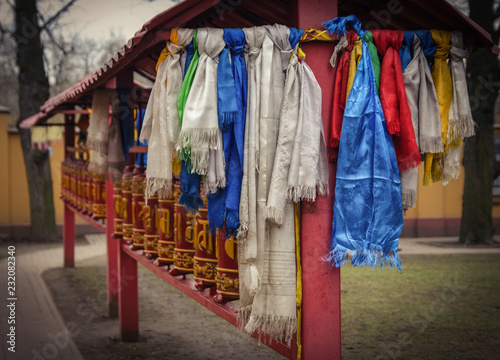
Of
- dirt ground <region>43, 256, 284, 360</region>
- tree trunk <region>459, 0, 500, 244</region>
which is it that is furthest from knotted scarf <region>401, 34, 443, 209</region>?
tree trunk <region>459, 0, 500, 244</region>

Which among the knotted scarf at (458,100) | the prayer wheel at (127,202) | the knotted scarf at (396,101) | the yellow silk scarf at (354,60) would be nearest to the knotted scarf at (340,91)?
the yellow silk scarf at (354,60)

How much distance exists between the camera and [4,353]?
17.7ft

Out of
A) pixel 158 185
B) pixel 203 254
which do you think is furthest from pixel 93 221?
pixel 158 185

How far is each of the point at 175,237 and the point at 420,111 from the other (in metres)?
2.00

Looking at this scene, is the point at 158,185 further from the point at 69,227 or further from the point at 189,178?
the point at 69,227

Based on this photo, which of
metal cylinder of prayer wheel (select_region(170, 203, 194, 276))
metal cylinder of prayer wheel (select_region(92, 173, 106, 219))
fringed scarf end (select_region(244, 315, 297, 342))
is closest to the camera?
fringed scarf end (select_region(244, 315, 297, 342))

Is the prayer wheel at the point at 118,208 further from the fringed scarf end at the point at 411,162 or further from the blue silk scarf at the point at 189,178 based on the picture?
the fringed scarf end at the point at 411,162

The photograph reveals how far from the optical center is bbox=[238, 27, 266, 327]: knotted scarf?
2.70m

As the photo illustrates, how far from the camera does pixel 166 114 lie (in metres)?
2.82

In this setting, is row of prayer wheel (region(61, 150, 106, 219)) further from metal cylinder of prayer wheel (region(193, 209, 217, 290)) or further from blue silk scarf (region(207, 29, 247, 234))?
blue silk scarf (region(207, 29, 247, 234))

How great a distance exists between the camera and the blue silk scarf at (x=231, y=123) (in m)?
2.69

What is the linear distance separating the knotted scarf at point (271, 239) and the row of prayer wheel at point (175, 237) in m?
0.23

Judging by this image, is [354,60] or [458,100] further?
[458,100]

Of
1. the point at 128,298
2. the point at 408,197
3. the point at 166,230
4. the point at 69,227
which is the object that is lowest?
the point at 128,298
